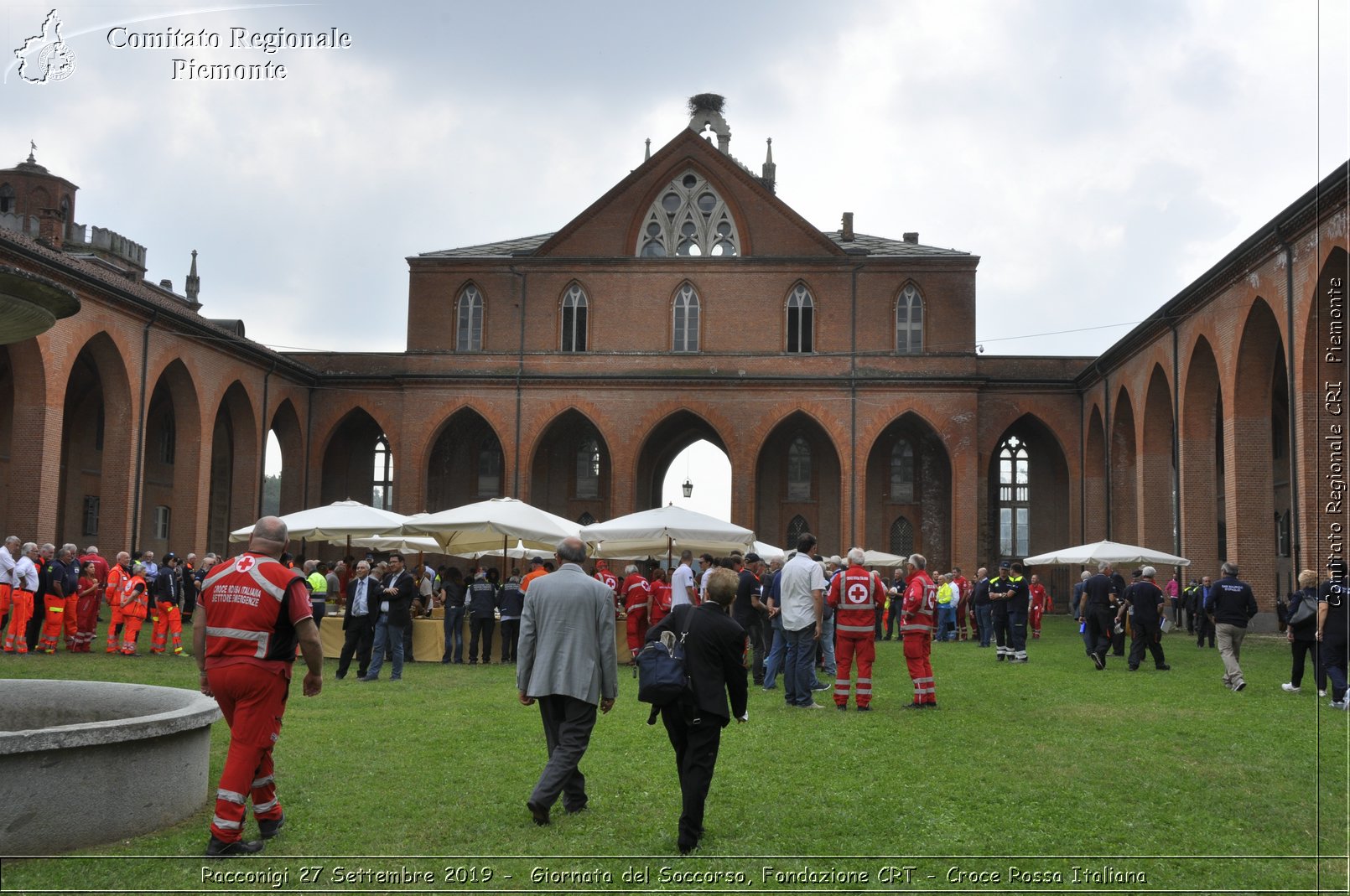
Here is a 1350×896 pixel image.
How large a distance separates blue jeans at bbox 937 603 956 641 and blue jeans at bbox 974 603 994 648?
1741 mm

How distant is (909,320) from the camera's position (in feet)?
126

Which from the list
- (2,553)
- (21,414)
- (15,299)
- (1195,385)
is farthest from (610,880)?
(1195,385)

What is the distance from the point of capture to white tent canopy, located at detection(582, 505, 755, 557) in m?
18.8

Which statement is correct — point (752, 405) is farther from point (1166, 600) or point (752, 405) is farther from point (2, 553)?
point (2, 553)

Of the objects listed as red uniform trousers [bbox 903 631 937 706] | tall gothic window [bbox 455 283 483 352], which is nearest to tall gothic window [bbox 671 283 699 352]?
tall gothic window [bbox 455 283 483 352]

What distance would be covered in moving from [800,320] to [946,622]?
600 inches

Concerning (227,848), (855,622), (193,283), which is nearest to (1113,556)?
(855,622)

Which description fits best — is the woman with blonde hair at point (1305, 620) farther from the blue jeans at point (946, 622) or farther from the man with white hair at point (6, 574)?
the man with white hair at point (6, 574)

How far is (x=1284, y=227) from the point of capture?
2122 centimetres

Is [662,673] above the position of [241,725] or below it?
above

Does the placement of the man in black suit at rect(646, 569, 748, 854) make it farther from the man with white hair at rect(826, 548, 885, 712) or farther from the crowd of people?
the man with white hair at rect(826, 548, 885, 712)

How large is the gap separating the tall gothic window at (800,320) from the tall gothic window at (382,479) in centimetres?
Answer: 1426

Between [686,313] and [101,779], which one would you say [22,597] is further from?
[686,313]

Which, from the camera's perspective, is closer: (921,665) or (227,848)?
(227,848)
